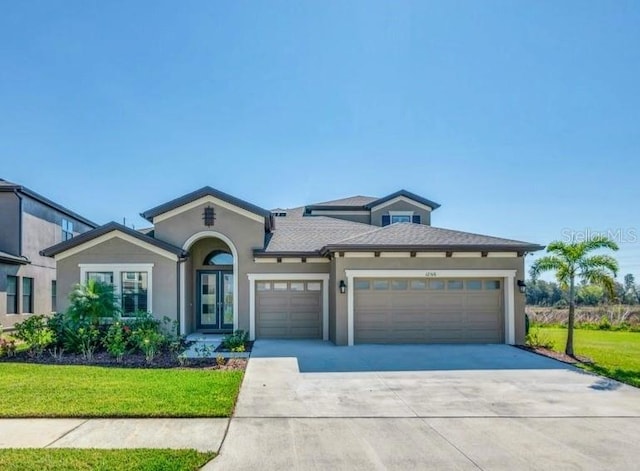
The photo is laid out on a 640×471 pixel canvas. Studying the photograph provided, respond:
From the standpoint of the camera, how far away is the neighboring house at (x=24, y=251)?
18.4 metres

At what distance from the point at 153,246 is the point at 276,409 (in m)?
9.27

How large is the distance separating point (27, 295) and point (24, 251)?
2.23m

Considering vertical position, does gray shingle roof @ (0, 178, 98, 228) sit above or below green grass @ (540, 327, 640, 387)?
above

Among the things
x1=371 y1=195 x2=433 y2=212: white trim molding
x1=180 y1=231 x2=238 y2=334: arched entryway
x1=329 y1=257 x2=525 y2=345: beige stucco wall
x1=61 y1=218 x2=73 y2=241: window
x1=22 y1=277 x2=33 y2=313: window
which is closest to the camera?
x1=329 y1=257 x2=525 y2=345: beige stucco wall

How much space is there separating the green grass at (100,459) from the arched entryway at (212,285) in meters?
11.4

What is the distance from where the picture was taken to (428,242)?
13938mm

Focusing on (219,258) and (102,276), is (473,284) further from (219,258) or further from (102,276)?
(102,276)

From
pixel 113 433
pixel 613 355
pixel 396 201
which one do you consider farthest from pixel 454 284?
pixel 396 201

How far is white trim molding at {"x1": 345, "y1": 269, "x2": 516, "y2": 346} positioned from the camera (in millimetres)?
13680

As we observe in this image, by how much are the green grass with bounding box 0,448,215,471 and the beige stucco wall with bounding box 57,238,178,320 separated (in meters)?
9.58

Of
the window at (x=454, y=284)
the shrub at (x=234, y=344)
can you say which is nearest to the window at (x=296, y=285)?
A: the shrub at (x=234, y=344)

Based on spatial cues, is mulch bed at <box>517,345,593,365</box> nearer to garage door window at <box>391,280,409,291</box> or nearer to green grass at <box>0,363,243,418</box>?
garage door window at <box>391,280,409,291</box>

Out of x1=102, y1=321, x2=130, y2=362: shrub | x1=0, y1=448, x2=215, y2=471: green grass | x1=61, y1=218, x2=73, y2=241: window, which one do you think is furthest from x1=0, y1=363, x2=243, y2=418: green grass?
x1=61, y1=218, x2=73, y2=241: window

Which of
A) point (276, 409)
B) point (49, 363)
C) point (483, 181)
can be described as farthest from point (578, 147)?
point (49, 363)
